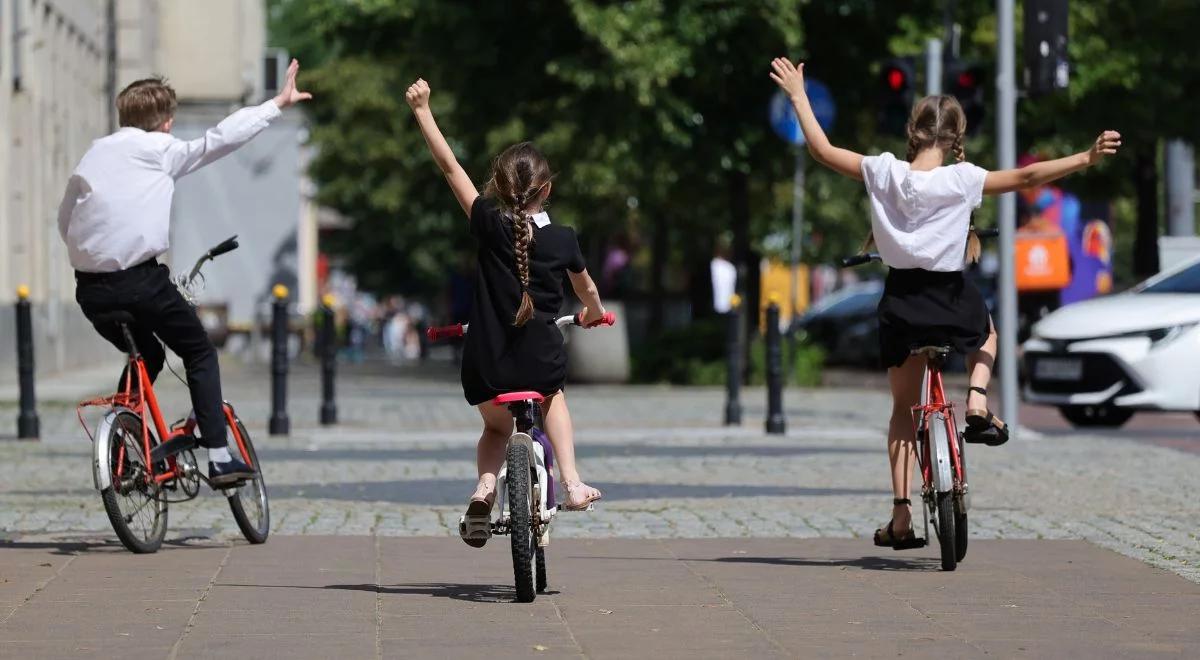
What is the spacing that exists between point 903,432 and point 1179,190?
75.7 ft

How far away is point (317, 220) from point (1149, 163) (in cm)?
5357

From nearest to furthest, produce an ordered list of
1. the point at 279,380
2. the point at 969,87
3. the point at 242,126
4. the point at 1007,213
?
the point at 242,126 < the point at 1007,213 < the point at 279,380 < the point at 969,87

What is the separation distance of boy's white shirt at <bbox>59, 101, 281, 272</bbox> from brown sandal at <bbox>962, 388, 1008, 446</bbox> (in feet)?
9.26

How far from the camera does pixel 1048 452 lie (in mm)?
14703

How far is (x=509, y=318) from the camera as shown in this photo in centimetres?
738

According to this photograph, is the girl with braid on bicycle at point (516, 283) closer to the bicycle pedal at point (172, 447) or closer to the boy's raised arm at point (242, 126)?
the boy's raised arm at point (242, 126)

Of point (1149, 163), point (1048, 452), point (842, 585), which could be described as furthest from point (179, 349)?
point (1149, 163)

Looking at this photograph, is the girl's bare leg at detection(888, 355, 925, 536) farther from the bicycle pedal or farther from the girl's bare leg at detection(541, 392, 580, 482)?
the bicycle pedal

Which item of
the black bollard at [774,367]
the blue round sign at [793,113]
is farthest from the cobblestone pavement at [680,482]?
the blue round sign at [793,113]

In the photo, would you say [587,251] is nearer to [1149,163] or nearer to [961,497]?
[1149,163]

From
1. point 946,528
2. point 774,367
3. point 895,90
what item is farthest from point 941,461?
point 895,90

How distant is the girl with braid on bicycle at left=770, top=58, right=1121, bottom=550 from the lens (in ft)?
27.3

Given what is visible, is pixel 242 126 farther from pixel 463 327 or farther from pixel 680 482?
pixel 680 482

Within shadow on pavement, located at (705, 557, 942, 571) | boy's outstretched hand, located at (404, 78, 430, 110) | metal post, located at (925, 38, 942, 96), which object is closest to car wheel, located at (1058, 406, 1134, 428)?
metal post, located at (925, 38, 942, 96)
